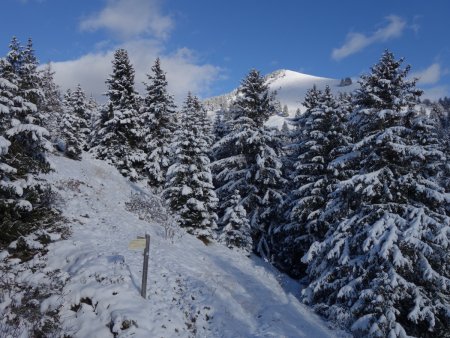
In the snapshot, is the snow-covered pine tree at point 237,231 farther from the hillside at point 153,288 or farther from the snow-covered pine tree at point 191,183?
the hillside at point 153,288

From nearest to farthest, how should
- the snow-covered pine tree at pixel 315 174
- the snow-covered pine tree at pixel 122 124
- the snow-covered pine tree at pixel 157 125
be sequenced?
the snow-covered pine tree at pixel 315 174 < the snow-covered pine tree at pixel 122 124 < the snow-covered pine tree at pixel 157 125

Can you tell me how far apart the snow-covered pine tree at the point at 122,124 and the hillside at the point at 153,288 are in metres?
12.6

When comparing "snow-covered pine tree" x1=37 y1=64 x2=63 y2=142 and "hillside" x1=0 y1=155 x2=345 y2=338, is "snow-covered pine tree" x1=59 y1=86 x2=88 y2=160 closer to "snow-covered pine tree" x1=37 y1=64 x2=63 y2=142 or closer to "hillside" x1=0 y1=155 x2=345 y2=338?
"snow-covered pine tree" x1=37 y1=64 x2=63 y2=142

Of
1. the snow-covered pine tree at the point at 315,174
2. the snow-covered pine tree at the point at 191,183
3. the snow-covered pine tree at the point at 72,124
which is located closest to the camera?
the snow-covered pine tree at the point at 191,183

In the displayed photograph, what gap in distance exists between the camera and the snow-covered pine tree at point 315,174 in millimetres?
23578

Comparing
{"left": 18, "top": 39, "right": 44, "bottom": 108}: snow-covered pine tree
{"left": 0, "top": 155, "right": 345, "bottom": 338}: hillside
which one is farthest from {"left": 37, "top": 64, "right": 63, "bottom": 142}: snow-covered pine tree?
{"left": 0, "top": 155, "right": 345, "bottom": 338}: hillside

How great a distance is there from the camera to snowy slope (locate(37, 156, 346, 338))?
9.78 m

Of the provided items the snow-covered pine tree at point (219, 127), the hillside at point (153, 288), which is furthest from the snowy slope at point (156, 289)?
the snow-covered pine tree at point (219, 127)

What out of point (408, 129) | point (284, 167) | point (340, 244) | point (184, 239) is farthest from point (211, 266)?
point (284, 167)

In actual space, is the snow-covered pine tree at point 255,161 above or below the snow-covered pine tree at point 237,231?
above

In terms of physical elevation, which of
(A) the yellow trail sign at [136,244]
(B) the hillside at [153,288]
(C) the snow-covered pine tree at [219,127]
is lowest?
(B) the hillside at [153,288]

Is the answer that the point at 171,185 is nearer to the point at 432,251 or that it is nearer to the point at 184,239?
the point at 184,239

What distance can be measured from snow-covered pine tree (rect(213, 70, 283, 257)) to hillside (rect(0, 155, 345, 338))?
863 centimetres

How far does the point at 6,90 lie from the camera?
483 inches
